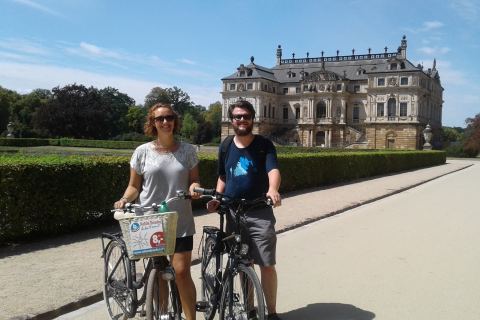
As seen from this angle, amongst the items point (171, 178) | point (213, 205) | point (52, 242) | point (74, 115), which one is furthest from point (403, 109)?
point (171, 178)

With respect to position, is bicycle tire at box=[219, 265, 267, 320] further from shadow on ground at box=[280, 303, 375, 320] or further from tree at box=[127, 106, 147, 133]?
tree at box=[127, 106, 147, 133]

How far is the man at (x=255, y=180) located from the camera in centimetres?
381

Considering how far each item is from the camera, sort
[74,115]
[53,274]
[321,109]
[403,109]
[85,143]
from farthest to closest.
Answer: [321,109] < [74,115] < [403,109] < [85,143] < [53,274]

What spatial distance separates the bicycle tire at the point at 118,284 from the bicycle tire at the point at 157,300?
0.28m

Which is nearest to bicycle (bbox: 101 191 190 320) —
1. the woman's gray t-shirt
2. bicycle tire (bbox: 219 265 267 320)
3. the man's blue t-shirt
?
the woman's gray t-shirt

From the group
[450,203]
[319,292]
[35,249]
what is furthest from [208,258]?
[450,203]

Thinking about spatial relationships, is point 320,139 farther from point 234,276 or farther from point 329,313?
point 234,276

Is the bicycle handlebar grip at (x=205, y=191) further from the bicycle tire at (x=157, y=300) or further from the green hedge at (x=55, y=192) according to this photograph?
the green hedge at (x=55, y=192)

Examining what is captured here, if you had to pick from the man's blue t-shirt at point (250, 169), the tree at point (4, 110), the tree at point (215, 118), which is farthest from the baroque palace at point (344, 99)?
the man's blue t-shirt at point (250, 169)

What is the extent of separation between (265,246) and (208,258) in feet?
1.80

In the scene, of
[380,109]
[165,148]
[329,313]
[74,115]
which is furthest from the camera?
[74,115]

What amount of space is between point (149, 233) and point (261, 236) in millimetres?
927

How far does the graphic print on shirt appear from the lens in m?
3.87

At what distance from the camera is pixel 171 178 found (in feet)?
12.3
